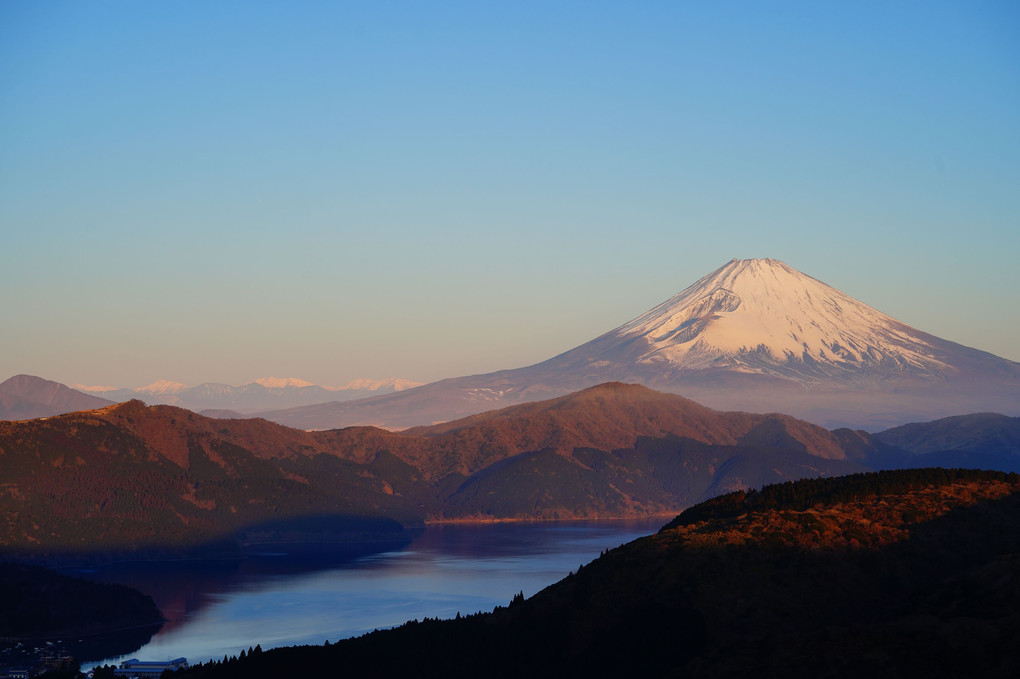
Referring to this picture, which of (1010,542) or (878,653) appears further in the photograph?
(1010,542)

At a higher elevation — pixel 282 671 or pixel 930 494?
pixel 930 494

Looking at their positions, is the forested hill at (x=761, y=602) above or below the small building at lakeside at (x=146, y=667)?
above

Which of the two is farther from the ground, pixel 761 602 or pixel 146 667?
pixel 761 602

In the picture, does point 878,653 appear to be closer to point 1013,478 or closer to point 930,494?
point 930,494

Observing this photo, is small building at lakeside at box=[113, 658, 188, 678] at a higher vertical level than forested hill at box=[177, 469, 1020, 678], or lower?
lower

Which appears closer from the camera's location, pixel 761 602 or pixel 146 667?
pixel 761 602

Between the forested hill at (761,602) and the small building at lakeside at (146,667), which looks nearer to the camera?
the forested hill at (761,602)

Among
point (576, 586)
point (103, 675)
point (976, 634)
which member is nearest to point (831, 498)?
point (576, 586)

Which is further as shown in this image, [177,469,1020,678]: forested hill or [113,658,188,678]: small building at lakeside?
[113,658,188,678]: small building at lakeside
